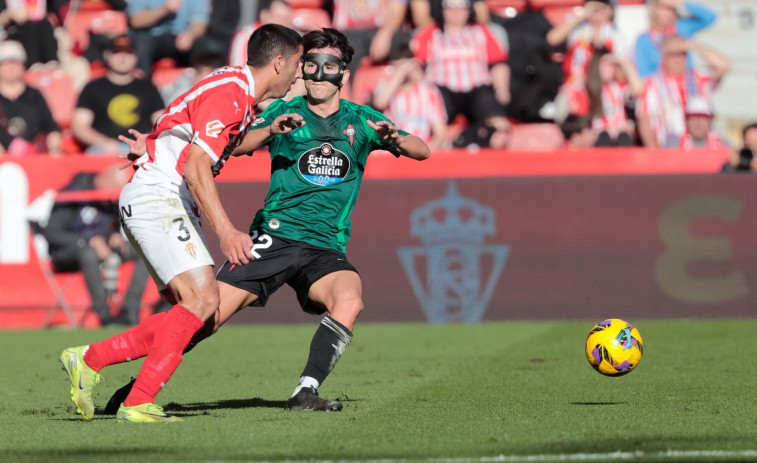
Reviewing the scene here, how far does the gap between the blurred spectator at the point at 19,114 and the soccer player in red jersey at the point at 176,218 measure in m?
9.28

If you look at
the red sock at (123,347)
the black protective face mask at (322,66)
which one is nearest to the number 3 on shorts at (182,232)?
the red sock at (123,347)

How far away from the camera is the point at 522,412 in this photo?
653 cm

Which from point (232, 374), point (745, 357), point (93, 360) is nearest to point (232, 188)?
point (232, 374)

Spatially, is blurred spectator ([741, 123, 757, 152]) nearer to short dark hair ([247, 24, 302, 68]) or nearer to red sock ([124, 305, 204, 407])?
short dark hair ([247, 24, 302, 68])

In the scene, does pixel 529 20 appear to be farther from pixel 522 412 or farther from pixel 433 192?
pixel 522 412

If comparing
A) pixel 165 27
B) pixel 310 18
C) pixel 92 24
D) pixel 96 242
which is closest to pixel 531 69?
pixel 310 18

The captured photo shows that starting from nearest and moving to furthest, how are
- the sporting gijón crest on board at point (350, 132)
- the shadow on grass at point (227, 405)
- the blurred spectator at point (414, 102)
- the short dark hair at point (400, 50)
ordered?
the shadow on grass at point (227, 405) → the sporting gijón crest on board at point (350, 132) → the blurred spectator at point (414, 102) → the short dark hair at point (400, 50)

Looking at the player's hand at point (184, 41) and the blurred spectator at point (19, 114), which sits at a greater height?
the player's hand at point (184, 41)

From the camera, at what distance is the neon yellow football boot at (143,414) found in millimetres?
6168

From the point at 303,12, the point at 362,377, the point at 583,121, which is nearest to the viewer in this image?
the point at 362,377

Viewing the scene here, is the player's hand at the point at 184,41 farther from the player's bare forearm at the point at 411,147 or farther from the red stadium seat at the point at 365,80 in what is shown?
the player's bare forearm at the point at 411,147

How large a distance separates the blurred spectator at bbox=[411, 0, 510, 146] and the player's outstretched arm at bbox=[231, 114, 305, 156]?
8255 millimetres

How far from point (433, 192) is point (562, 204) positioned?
145cm

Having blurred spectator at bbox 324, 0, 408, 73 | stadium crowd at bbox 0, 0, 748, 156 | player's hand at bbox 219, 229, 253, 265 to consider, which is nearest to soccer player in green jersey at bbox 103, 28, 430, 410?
player's hand at bbox 219, 229, 253, 265
